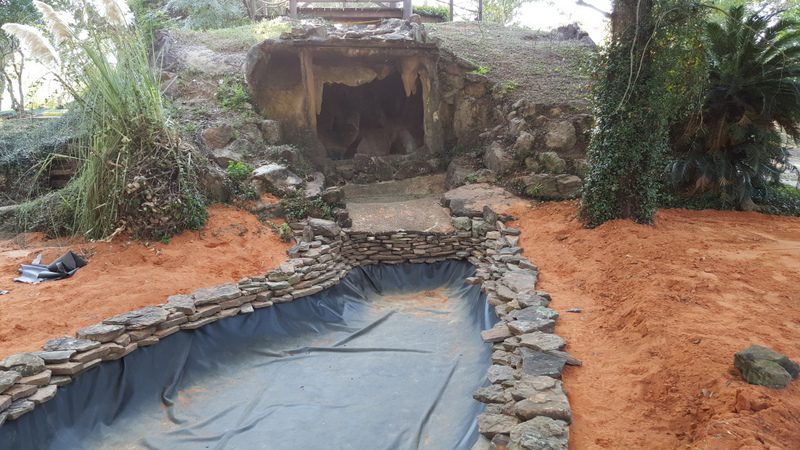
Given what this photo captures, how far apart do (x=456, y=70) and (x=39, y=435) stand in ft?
24.7

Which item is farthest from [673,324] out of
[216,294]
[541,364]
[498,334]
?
[216,294]

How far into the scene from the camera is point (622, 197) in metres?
5.42

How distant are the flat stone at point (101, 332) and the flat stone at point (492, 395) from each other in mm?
2757

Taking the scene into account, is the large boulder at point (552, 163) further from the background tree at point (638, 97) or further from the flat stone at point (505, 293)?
the flat stone at point (505, 293)

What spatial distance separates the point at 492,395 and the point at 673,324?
1316mm

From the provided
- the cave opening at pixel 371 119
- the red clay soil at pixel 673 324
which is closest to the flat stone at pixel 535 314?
the red clay soil at pixel 673 324

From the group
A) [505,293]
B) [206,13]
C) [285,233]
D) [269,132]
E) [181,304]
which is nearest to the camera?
[181,304]

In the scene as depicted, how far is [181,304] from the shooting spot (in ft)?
13.9

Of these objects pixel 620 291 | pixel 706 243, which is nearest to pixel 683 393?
pixel 620 291

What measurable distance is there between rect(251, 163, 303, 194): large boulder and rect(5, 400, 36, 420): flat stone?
144 inches

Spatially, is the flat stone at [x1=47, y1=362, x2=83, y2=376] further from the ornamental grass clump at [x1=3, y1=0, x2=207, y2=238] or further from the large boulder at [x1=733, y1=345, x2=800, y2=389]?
the large boulder at [x1=733, y1=345, x2=800, y2=389]

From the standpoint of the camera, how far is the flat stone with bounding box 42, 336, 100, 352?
11.3ft

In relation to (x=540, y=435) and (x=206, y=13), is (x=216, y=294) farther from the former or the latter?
(x=206, y=13)

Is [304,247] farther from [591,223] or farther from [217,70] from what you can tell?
[217,70]
